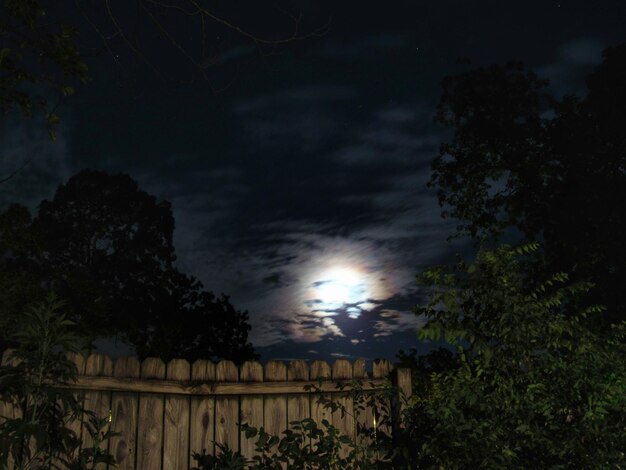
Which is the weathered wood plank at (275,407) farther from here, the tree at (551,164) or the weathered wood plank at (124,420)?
the tree at (551,164)

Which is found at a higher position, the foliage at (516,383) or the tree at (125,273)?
the tree at (125,273)

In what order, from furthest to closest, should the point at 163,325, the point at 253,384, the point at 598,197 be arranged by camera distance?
1. the point at 163,325
2. the point at 598,197
3. the point at 253,384

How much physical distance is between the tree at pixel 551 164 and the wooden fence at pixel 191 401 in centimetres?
1196

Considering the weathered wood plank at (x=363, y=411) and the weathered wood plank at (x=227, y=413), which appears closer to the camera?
the weathered wood plank at (x=227, y=413)

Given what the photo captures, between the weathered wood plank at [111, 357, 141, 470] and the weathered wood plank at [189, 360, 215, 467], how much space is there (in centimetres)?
45

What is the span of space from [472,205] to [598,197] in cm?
320

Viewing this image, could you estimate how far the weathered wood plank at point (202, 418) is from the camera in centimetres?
527

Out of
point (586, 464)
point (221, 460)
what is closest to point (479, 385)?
point (586, 464)

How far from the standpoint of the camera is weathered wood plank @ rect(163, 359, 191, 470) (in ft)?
16.9

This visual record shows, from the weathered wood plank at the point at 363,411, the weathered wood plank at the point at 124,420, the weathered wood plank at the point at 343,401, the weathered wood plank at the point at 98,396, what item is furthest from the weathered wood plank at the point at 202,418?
the weathered wood plank at the point at 363,411

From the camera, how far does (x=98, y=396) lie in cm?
499

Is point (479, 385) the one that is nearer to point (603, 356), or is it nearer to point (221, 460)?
point (603, 356)

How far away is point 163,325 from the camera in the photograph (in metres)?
23.9

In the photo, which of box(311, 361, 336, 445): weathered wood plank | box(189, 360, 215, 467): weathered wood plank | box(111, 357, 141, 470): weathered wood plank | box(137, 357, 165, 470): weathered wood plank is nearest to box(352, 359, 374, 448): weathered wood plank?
box(311, 361, 336, 445): weathered wood plank
